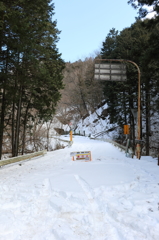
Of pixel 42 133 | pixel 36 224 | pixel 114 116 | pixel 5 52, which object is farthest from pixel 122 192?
pixel 114 116

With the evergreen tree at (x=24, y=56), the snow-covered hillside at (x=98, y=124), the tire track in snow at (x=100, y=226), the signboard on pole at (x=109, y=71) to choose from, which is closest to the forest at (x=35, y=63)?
the evergreen tree at (x=24, y=56)

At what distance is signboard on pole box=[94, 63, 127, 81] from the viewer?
14531 millimetres

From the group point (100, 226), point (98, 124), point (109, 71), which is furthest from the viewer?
point (98, 124)

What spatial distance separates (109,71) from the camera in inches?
577

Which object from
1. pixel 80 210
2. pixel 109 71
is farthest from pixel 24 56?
pixel 80 210

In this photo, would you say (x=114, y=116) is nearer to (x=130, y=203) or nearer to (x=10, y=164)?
(x=10, y=164)

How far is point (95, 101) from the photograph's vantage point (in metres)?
55.1

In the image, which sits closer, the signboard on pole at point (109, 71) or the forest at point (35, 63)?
the forest at point (35, 63)

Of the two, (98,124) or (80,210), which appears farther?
(98,124)

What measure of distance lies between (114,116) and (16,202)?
29082 millimetres

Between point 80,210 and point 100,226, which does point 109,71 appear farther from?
point 100,226

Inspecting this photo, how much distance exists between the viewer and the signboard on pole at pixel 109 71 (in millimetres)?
14531

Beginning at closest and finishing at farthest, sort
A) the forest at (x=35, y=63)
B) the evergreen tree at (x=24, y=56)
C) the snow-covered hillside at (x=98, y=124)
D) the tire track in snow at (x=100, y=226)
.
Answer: the tire track in snow at (x=100, y=226)
the evergreen tree at (x=24, y=56)
the forest at (x=35, y=63)
the snow-covered hillside at (x=98, y=124)

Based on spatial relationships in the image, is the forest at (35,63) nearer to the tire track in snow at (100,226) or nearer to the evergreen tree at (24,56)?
the evergreen tree at (24,56)
